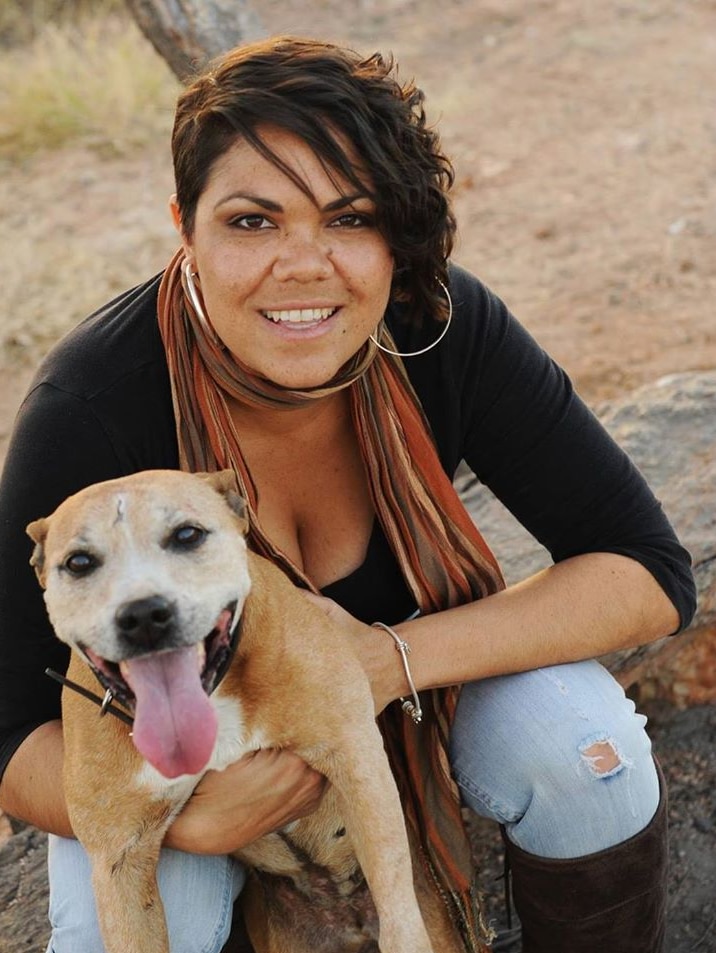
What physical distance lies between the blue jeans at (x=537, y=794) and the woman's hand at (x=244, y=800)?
0.13 meters

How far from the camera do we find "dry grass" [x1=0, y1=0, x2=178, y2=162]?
7.96 metres

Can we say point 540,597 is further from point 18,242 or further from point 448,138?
point 448,138

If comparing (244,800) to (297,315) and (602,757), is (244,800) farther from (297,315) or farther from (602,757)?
(297,315)

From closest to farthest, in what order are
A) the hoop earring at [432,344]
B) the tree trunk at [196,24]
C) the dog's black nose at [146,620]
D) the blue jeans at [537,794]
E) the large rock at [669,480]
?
the dog's black nose at [146,620], the blue jeans at [537,794], the hoop earring at [432,344], the large rock at [669,480], the tree trunk at [196,24]

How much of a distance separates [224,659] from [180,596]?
188 millimetres

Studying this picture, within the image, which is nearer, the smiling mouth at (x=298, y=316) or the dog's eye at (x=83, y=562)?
the dog's eye at (x=83, y=562)

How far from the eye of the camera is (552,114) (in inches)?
312

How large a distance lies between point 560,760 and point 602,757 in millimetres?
80

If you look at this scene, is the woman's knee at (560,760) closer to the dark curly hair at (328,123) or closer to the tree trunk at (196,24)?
the dark curly hair at (328,123)


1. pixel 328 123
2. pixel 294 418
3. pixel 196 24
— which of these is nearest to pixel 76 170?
pixel 196 24

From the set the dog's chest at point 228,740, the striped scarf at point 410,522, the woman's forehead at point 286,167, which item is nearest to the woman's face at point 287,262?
the woman's forehead at point 286,167

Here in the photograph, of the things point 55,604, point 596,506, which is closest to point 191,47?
point 596,506

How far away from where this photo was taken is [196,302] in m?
2.47

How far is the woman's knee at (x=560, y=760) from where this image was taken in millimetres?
2408
